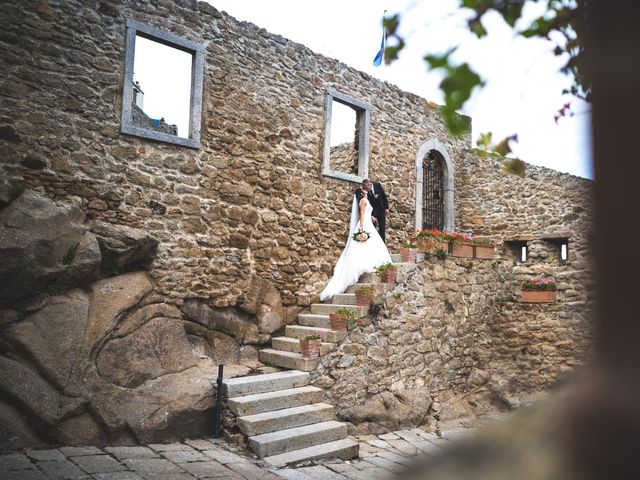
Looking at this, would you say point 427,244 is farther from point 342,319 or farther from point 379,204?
point 342,319

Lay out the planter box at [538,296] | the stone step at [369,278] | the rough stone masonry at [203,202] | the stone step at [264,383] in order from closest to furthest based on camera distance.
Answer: the rough stone masonry at [203,202], the stone step at [264,383], the stone step at [369,278], the planter box at [538,296]

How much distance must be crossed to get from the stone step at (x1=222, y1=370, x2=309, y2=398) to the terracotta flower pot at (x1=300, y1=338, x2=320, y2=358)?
0.25m

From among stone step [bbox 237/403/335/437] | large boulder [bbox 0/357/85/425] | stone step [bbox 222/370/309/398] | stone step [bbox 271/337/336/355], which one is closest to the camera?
large boulder [bbox 0/357/85/425]

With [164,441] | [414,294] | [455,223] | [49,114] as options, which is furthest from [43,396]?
[455,223]

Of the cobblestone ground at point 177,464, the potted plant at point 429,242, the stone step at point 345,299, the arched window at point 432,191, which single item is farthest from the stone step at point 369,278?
the arched window at point 432,191

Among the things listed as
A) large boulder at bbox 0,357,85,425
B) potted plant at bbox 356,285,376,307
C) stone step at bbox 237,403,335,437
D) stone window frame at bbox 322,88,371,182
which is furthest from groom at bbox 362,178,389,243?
large boulder at bbox 0,357,85,425

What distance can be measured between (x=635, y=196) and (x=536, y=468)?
1.03 ft

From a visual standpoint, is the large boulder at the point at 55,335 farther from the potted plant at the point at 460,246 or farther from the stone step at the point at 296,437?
the potted plant at the point at 460,246

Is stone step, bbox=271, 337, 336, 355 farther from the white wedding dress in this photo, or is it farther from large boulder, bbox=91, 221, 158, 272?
large boulder, bbox=91, 221, 158, 272

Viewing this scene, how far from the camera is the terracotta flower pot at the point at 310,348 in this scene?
6.28m

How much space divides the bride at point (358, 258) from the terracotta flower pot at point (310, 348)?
4.85 feet

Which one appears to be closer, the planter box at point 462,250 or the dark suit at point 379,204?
the planter box at point 462,250

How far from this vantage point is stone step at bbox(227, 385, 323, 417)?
5301 millimetres

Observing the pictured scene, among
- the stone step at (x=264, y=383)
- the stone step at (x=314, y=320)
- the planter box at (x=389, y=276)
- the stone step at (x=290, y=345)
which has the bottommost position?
the stone step at (x=264, y=383)
